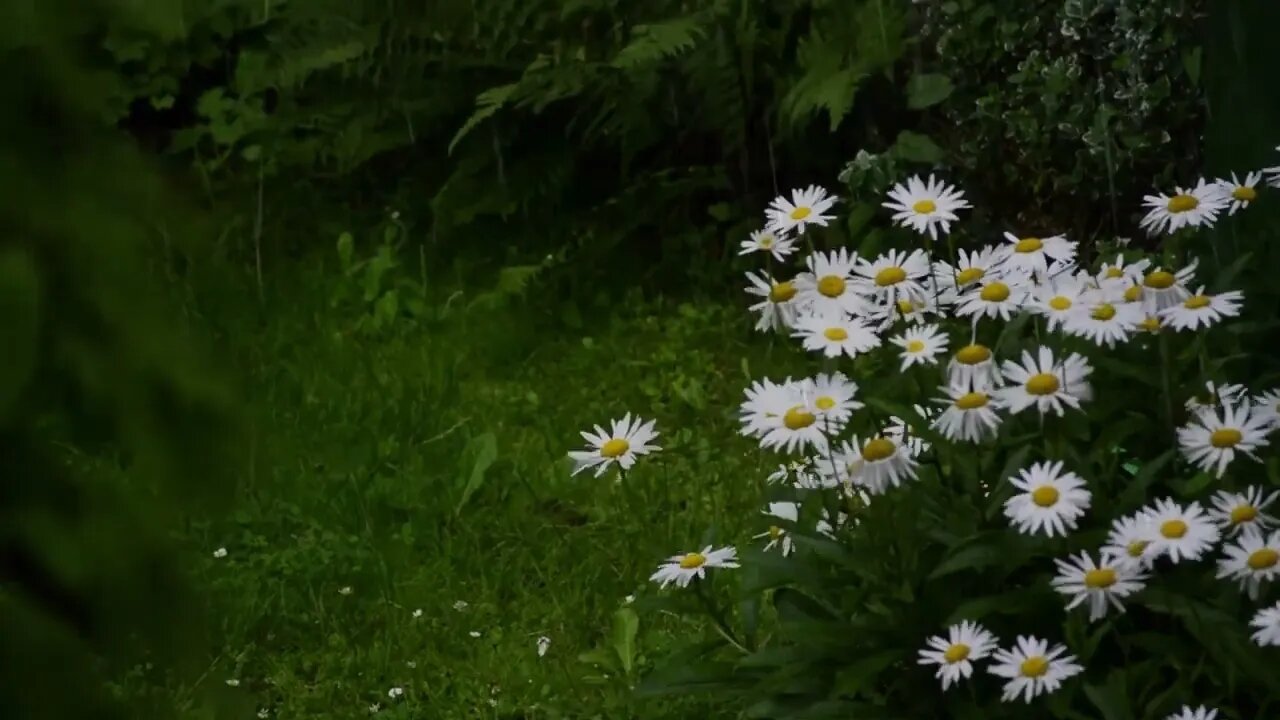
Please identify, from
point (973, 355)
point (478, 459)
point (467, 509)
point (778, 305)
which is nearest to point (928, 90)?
point (478, 459)

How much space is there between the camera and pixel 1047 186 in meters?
4.20

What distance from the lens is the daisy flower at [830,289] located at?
7.64ft

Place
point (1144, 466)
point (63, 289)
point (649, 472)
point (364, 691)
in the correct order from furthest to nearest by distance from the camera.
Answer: point (649, 472), point (364, 691), point (1144, 466), point (63, 289)

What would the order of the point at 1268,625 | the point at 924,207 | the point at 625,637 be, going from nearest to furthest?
the point at 1268,625 → the point at 924,207 → the point at 625,637

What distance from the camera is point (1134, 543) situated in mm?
2061

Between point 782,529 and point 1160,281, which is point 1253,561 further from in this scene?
point 782,529

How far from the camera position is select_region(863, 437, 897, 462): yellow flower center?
7.16 ft

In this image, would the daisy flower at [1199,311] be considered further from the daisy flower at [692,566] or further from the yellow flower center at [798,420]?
the daisy flower at [692,566]

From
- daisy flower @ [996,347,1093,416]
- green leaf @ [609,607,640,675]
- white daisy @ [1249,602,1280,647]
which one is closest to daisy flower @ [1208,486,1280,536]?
white daisy @ [1249,602,1280,647]

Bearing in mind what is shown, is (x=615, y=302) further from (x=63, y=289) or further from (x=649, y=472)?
(x=63, y=289)

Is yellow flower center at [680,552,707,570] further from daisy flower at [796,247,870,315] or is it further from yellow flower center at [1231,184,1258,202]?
yellow flower center at [1231,184,1258,202]

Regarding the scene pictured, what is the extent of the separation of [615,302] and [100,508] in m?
3.37

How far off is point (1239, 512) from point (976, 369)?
1.27 feet

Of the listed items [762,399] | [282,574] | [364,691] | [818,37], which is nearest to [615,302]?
[818,37]
